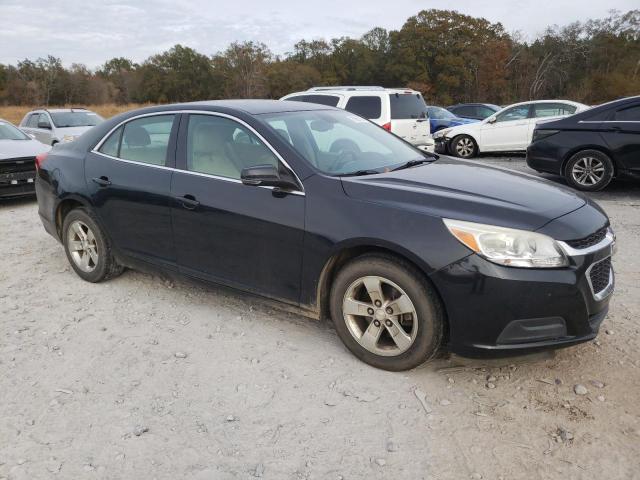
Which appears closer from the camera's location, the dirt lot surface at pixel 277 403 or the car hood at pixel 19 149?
the dirt lot surface at pixel 277 403

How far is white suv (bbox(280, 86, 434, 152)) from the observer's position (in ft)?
33.1

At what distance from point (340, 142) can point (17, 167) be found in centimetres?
673

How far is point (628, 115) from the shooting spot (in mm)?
7859

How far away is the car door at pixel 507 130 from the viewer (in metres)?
12.4

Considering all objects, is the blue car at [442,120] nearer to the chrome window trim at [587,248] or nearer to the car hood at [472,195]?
the car hood at [472,195]

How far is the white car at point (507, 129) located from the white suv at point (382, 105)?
2.96m

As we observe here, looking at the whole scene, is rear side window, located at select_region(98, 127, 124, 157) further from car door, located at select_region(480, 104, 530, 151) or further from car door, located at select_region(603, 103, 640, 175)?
car door, located at select_region(480, 104, 530, 151)

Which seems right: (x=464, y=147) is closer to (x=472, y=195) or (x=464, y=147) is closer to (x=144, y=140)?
(x=144, y=140)

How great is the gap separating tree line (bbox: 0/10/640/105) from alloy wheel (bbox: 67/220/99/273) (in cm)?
4328

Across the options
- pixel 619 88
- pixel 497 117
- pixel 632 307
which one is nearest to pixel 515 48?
pixel 619 88

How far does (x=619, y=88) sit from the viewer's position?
129ft

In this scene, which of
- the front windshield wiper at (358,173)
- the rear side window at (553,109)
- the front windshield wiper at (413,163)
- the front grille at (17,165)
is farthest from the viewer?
the rear side window at (553,109)

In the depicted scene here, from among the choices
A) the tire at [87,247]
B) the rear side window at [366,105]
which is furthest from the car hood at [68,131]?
the tire at [87,247]

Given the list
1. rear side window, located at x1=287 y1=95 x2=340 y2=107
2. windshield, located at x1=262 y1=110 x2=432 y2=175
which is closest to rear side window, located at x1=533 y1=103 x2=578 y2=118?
rear side window, located at x1=287 y1=95 x2=340 y2=107
